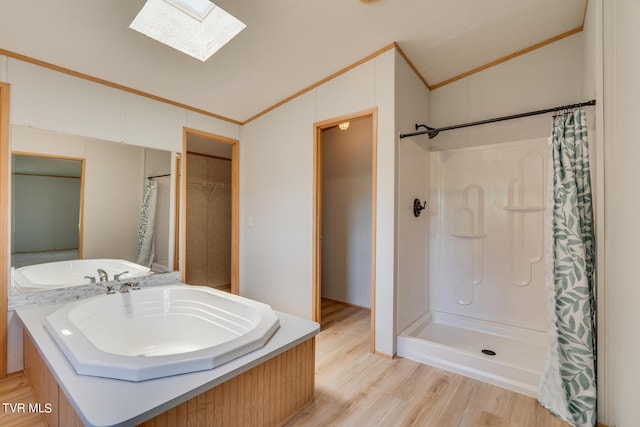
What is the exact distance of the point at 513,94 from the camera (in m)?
2.71

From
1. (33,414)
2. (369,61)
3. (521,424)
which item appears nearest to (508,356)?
(521,424)

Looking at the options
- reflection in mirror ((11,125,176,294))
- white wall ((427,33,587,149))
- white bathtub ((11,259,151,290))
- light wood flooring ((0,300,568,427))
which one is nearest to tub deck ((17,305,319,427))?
light wood flooring ((0,300,568,427))

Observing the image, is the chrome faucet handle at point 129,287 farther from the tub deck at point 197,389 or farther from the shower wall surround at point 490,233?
the shower wall surround at point 490,233

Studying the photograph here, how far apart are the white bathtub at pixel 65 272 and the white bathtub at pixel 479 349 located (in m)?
2.43

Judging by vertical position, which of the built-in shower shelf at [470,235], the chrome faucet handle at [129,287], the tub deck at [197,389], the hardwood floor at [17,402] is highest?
the built-in shower shelf at [470,235]

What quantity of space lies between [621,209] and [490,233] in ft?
4.93

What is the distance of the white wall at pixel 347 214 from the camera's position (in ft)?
12.0

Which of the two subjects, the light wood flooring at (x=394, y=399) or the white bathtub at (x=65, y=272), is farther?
the white bathtub at (x=65, y=272)

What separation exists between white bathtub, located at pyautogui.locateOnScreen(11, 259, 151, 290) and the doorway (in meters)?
1.23

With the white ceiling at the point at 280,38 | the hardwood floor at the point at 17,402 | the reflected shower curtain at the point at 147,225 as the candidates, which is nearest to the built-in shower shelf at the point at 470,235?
the white ceiling at the point at 280,38

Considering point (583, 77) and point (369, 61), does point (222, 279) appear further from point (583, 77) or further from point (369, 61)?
point (583, 77)

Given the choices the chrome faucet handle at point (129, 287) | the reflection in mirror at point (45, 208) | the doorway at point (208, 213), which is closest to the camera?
the reflection in mirror at point (45, 208)

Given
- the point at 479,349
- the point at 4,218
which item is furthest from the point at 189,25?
the point at 479,349

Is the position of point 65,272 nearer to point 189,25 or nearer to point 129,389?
point 129,389
